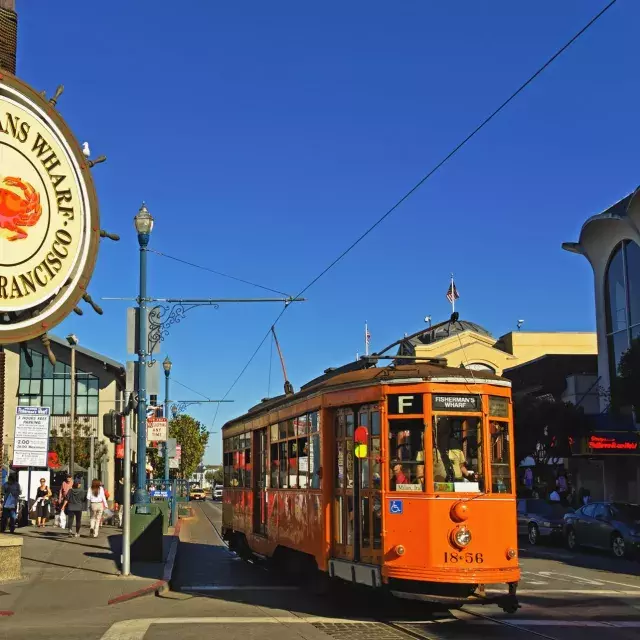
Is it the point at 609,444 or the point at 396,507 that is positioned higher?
the point at 609,444

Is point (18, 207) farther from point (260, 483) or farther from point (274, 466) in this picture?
point (260, 483)

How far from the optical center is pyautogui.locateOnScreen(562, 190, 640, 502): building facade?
103 ft

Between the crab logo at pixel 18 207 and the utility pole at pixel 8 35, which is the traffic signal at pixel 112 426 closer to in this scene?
the crab logo at pixel 18 207

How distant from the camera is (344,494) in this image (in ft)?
38.7

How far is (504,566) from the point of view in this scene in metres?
10.7

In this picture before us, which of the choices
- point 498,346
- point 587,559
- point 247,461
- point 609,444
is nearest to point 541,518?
point 587,559

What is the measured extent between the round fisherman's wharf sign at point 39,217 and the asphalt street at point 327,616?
4418mm

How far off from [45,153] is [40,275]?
1.89 meters

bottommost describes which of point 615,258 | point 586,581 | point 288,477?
point 586,581

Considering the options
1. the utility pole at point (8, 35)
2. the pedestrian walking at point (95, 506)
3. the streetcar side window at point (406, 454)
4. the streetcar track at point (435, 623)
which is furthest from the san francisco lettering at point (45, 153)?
the pedestrian walking at point (95, 506)

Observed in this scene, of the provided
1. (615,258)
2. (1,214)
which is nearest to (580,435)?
(615,258)

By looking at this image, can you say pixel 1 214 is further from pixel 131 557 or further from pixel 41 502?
pixel 41 502

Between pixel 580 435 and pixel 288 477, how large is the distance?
21.5 metres

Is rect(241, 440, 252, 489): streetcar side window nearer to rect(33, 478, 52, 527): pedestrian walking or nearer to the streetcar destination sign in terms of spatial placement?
the streetcar destination sign
